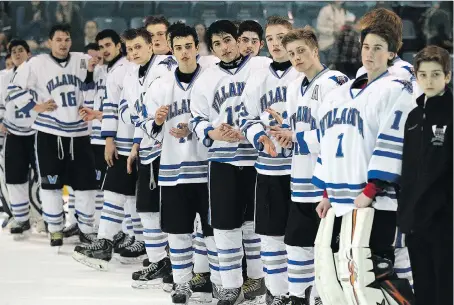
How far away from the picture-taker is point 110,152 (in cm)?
668

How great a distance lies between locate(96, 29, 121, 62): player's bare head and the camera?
23.5 feet

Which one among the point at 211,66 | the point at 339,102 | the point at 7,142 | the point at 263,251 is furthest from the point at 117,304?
the point at 7,142

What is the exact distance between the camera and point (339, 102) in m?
4.20

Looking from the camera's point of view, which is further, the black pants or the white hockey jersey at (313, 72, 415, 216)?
the white hockey jersey at (313, 72, 415, 216)

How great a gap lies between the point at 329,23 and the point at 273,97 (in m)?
4.68

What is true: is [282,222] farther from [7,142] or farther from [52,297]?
[7,142]

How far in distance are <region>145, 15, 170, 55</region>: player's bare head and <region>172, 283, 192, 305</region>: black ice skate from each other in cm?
151

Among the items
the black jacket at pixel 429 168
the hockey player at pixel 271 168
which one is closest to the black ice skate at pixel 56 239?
the hockey player at pixel 271 168

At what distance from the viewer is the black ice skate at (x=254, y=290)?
547 cm

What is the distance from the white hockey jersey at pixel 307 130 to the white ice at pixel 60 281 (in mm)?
1210

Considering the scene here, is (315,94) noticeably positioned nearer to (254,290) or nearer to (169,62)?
(254,290)

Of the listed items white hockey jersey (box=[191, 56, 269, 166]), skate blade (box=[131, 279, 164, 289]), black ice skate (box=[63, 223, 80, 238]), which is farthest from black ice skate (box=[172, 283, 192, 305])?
black ice skate (box=[63, 223, 80, 238])

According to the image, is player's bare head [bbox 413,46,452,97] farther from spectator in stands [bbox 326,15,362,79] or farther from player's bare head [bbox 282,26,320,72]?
spectator in stands [bbox 326,15,362,79]

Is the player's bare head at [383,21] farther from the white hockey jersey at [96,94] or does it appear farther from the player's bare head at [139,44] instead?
the white hockey jersey at [96,94]
